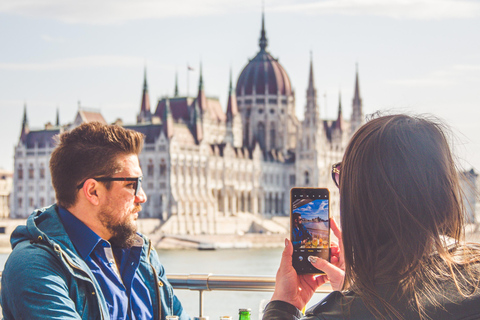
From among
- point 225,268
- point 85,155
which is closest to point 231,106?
point 225,268

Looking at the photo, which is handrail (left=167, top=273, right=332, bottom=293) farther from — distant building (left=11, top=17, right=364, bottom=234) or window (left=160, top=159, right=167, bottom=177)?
window (left=160, top=159, right=167, bottom=177)

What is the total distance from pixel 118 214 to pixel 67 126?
53.1 meters

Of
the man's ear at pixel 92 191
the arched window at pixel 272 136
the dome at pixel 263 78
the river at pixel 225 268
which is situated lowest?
the river at pixel 225 268

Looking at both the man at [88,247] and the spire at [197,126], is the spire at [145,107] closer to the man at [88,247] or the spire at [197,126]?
the spire at [197,126]

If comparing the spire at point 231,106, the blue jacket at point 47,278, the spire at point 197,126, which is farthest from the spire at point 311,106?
the blue jacket at point 47,278

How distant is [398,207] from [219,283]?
6.31 ft

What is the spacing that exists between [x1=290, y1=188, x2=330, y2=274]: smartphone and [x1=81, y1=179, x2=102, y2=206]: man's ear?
0.73 m

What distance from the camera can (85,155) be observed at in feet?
8.59

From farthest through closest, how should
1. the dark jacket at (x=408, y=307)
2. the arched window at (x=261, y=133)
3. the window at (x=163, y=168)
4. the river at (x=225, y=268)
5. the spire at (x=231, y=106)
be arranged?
the arched window at (x=261, y=133)
the spire at (x=231, y=106)
the window at (x=163, y=168)
the river at (x=225, y=268)
the dark jacket at (x=408, y=307)

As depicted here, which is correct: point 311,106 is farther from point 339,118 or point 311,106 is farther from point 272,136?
point 339,118

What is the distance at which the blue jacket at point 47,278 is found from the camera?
A: 2.32 metres

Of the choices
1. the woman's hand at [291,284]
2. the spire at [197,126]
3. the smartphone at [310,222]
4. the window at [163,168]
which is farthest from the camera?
the spire at [197,126]

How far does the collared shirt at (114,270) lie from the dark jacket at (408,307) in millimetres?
1114

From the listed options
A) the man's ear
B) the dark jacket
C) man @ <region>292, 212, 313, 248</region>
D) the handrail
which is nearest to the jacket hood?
the man's ear
